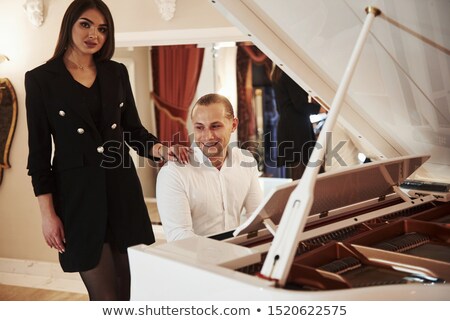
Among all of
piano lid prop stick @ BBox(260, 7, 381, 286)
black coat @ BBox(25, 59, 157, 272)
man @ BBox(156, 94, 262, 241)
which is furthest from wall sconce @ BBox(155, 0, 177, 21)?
piano lid prop stick @ BBox(260, 7, 381, 286)

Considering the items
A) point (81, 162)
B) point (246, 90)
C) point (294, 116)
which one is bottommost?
point (81, 162)

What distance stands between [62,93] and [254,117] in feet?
13.0

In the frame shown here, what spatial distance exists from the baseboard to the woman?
70.0 inches

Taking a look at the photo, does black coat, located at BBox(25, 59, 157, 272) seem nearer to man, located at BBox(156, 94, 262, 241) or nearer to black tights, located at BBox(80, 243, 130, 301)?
black tights, located at BBox(80, 243, 130, 301)

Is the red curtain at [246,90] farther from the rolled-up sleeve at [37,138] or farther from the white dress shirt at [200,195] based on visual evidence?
the rolled-up sleeve at [37,138]

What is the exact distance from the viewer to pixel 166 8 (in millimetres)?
3215

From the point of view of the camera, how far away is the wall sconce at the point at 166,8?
3.21 meters

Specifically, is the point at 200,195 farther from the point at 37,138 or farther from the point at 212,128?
the point at 37,138

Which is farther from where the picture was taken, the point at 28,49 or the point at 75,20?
the point at 28,49

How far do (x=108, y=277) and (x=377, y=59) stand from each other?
1.14m

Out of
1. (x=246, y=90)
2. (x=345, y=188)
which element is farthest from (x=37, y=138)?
(x=246, y=90)

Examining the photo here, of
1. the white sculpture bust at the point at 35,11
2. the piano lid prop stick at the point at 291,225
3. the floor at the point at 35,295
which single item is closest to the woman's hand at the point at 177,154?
the piano lid prop stick at the point at 291,225

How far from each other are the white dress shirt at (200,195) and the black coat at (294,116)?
4.95ft

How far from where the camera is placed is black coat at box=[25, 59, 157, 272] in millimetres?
1917
